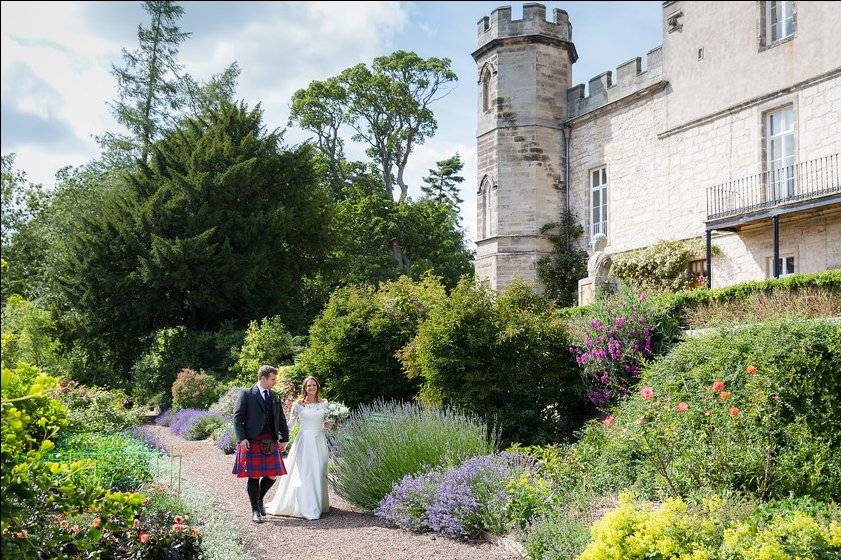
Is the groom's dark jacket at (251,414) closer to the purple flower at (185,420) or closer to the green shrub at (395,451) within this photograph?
the green shrub at (395,451)

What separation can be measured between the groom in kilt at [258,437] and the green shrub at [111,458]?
97 cm

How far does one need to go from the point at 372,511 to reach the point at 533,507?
2.18m

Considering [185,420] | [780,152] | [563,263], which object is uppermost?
[780,152]

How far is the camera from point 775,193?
55.8ft

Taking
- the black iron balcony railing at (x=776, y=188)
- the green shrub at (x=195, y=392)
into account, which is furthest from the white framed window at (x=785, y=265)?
the green shrub at (x=195, y=392)

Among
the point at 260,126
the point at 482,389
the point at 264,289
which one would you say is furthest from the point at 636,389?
the point at 260,126

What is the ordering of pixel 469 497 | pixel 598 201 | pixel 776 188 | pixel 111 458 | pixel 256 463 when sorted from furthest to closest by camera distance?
1. pixel 598 201
2. pixel 776 188
3. pixel 111 458
4. pixel 256 463
5. pixel 469 497

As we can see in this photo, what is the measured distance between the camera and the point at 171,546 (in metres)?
5.73

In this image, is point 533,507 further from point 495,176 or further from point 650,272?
point 495,176

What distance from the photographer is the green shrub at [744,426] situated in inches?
271

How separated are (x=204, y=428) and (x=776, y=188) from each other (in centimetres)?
1245

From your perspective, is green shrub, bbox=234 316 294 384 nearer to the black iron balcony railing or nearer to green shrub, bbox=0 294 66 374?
green shrub, bbox=0 294 66 374

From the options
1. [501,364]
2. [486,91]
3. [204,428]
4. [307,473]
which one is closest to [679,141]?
[486,91]

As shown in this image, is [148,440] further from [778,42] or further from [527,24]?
[527,24]
